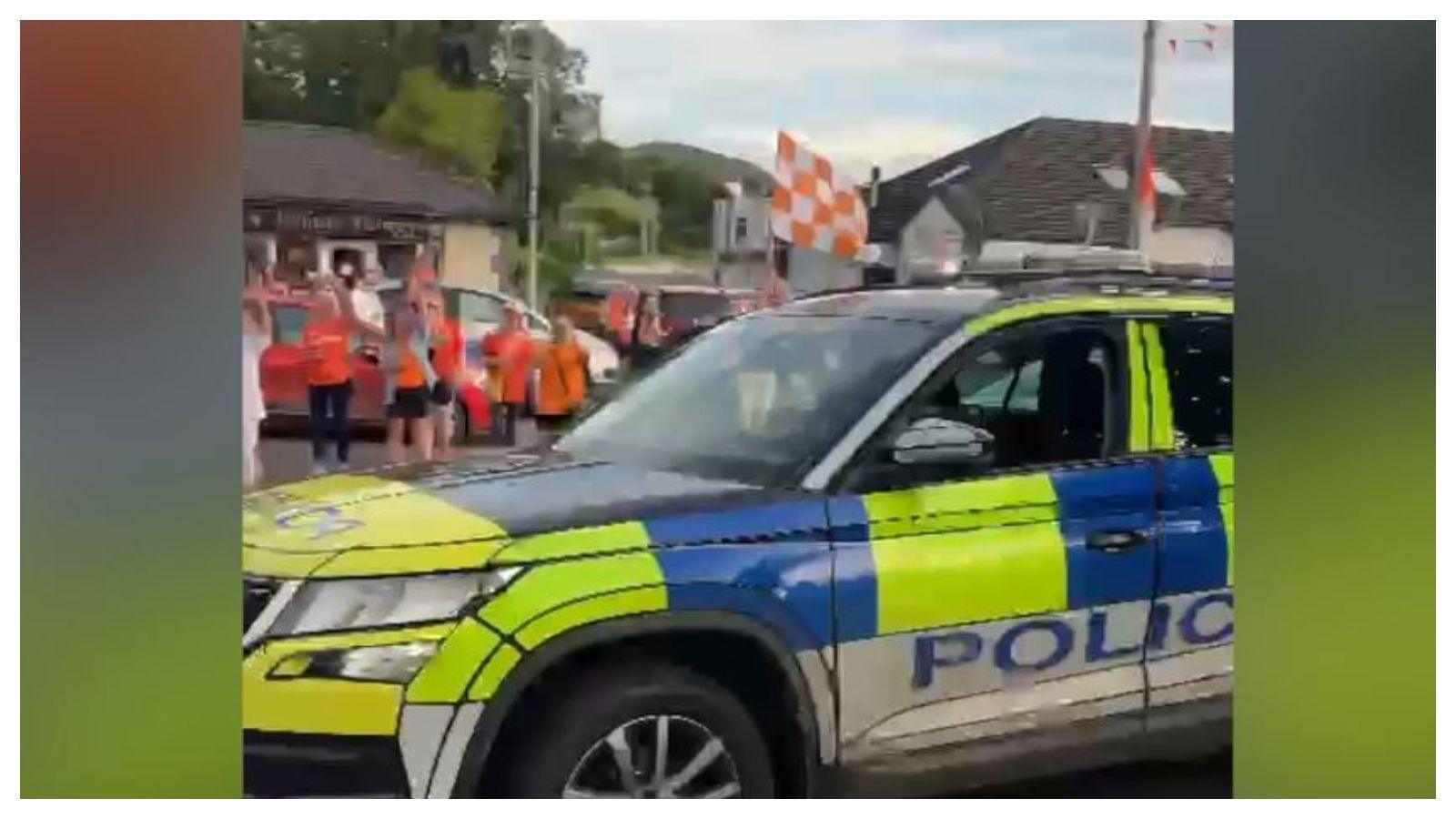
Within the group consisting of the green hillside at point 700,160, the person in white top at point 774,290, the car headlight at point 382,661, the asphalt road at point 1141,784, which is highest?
the green hillside at point 700,160

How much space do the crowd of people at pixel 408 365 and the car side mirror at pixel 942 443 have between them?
2.81 ft

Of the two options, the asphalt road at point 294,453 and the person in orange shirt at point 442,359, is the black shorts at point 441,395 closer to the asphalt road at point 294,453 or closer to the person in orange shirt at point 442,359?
the person in orange shirt at point 442,359

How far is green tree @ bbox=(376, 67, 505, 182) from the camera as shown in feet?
12.3

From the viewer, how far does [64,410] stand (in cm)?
373

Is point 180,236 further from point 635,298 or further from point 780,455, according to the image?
point 780,455

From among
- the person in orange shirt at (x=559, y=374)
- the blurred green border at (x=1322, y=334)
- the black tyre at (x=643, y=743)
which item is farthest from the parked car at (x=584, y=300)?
the blurred green border at (x=1322, y=334)

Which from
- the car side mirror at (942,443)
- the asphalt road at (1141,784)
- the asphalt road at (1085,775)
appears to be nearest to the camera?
the car side mirror at (942,443)

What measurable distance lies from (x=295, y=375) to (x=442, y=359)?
374 millimetres

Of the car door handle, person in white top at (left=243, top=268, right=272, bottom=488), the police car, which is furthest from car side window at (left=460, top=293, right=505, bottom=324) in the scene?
the car door handle

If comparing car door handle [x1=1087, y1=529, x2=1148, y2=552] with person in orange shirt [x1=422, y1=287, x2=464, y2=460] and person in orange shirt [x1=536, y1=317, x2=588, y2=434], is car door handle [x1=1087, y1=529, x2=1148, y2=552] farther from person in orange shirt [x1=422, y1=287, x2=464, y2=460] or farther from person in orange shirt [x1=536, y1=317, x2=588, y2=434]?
person in orange shirt [x1=422, y1=287, x2=464, y2=460]

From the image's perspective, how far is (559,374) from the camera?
3801 mm

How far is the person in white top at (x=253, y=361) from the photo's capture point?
12.2 ft

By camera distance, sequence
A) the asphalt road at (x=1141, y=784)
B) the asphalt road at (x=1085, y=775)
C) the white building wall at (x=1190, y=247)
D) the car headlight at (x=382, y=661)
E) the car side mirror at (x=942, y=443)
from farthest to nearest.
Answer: the white building wall at (x=1190, y=247) < the asphalt road at (x=1141, y=784) < the asphalt road at (x=1085, y=775) < the car side mirror at (x=942, y=443) < the car headlight at (x=382, y=661)

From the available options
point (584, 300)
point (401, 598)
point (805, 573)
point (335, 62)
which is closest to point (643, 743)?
point (805, 573)
